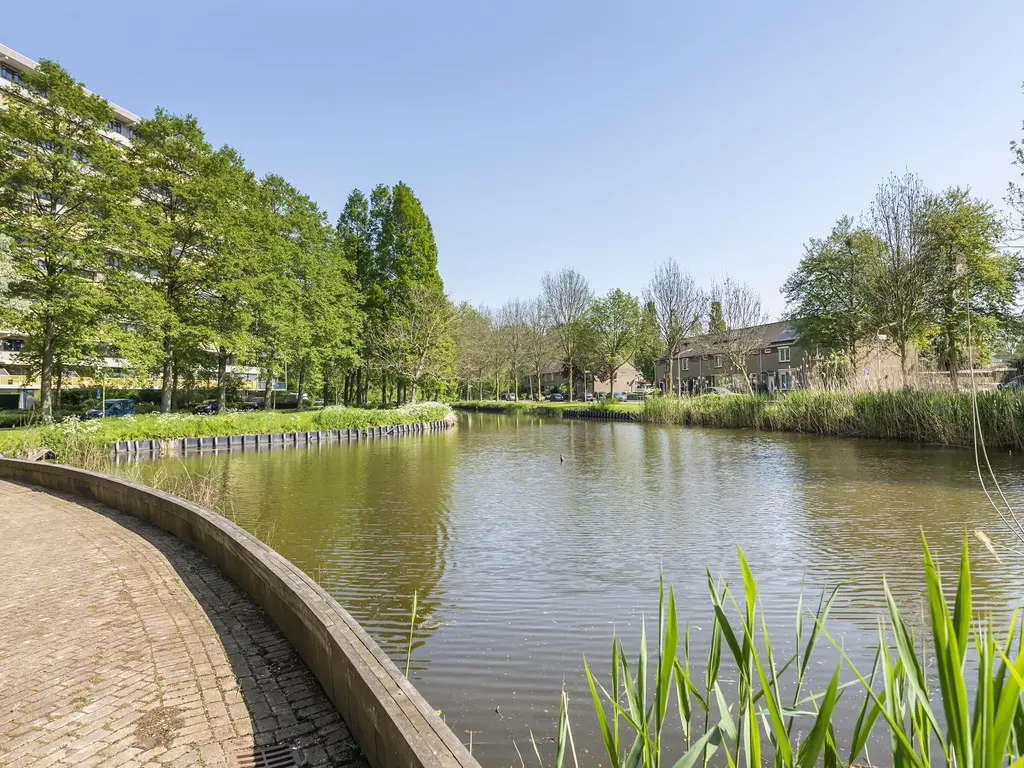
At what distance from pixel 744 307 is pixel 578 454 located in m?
27.6

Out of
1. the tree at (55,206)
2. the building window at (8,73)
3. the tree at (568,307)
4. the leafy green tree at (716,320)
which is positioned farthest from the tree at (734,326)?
Answer: the building window at (8,73)

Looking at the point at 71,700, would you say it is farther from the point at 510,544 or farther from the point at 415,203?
the point at 415,203

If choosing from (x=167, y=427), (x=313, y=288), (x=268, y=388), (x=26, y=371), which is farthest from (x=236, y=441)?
(x=26, y=371)

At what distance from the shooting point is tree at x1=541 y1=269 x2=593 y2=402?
60625 mm

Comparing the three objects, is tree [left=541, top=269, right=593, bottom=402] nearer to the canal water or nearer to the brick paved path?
the canal water

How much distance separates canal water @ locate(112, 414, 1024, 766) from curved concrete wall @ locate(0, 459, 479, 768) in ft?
2.84

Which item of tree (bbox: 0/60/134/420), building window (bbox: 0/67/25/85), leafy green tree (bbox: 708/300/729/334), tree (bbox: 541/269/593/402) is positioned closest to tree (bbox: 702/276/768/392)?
leafy green tree (bbox: 708/300/729/334)

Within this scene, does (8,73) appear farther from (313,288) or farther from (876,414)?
(876,414)

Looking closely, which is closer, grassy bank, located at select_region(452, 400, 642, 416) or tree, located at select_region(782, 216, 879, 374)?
tree, located at select_region(782, 216, 879, 374)

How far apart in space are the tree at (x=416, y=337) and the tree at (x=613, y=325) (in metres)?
22.8

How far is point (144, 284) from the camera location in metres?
25.2

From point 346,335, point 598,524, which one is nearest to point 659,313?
point 346,335

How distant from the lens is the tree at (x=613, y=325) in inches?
2372

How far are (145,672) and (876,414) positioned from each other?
25.1 metres
